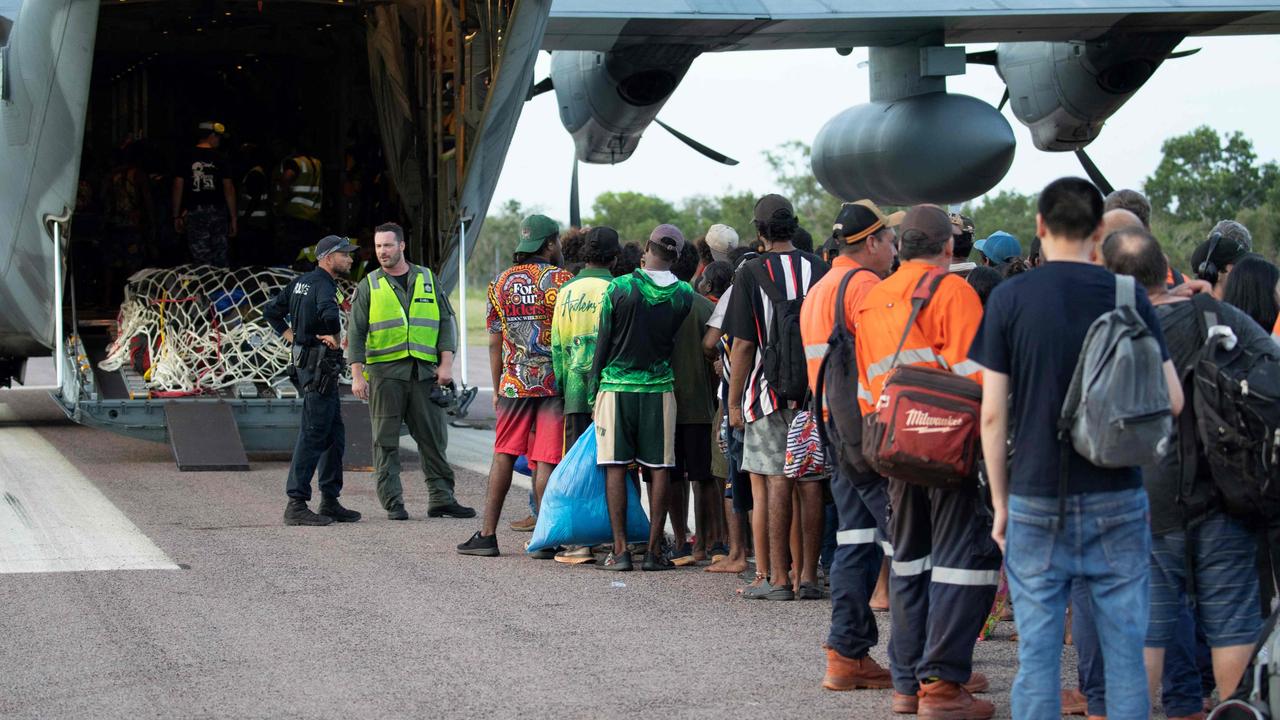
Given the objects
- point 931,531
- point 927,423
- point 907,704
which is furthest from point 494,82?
point 927,423

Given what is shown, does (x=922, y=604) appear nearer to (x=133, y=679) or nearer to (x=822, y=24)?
(x=133, y=679)

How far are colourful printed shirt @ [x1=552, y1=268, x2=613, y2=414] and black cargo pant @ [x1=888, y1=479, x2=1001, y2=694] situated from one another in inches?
116

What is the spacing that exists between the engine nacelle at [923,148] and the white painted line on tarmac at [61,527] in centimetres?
691

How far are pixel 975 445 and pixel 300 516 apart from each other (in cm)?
538

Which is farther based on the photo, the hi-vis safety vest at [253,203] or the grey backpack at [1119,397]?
the hi-vis safety vest at [253,203]

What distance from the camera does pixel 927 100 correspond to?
41.2 ft

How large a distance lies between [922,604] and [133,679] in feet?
8.83

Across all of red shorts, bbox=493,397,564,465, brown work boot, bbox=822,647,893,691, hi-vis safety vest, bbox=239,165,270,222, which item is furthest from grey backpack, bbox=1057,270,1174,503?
hi-vis safety vest, bbox=239,165,270,222

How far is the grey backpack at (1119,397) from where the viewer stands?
3598mm

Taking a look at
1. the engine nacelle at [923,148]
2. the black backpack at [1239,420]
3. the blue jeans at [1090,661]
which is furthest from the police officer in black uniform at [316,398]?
the engine nacelle at [923,148]

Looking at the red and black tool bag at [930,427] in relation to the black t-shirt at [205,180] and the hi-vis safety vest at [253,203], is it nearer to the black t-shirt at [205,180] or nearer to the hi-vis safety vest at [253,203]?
the black t-shirt at [205,180]

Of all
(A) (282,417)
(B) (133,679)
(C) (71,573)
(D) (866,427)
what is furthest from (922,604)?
(A) (282,417)

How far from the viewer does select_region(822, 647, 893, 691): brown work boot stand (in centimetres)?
496

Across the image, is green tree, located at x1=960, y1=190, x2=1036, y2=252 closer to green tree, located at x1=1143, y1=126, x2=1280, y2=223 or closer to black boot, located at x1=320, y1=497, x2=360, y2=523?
green tree, located at x1=1143, y1=126, x2=1280, y2=223
